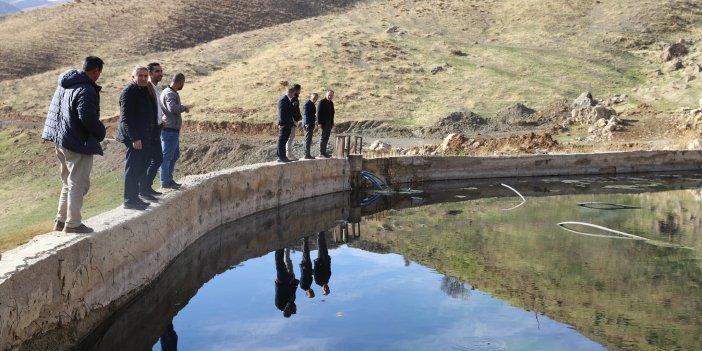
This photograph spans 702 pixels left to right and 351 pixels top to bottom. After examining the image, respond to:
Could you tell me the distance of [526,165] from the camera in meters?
25.3

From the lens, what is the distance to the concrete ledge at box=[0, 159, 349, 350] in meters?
7.00

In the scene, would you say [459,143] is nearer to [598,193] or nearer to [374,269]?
[598,193]

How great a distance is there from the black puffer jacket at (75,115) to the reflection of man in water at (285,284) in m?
3.50

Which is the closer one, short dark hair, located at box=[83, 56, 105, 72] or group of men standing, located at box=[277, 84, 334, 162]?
short dark hair, located at box=[83, 56, 105, 72]

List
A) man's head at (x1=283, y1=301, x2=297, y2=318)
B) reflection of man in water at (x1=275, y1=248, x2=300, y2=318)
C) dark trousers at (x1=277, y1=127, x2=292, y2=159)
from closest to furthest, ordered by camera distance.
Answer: man's head at (x1=283, y1=301, x2=297, y2=318) → reflection of man in water at (x1=275, y1=248, x2=300, y2=318) → dark trousers at (x1=277, y1=127, x2=292, y2=159)

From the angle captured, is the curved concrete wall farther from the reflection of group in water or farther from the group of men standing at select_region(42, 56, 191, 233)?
the reflection of group in water

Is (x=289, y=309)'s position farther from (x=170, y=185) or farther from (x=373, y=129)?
(x=373, y=129)

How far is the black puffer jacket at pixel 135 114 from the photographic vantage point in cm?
987

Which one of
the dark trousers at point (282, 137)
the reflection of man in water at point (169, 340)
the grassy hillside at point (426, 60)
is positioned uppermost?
the grassy hillside at point (426, 60)

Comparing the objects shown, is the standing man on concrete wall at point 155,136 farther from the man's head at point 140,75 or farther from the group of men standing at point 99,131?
the man's head at point 140,75

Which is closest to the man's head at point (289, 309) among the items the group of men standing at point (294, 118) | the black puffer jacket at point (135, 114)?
the black puffer jacket at point (135, 114)

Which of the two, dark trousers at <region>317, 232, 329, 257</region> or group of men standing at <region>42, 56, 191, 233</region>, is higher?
group of men standing at <region>42, 56, 191, 233</region>

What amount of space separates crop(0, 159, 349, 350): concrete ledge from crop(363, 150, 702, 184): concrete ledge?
292 inches

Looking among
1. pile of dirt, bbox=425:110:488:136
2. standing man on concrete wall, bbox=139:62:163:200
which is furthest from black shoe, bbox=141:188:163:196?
pile of dirt, bbox=425:110:488:136
